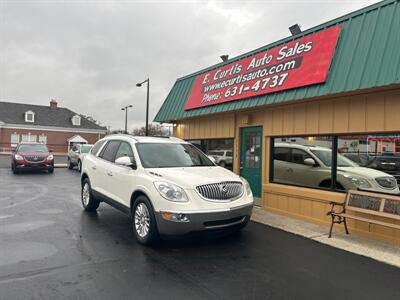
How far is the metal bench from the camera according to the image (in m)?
5.65

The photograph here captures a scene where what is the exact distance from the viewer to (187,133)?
12266mm

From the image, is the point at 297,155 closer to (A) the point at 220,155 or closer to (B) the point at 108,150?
(A) the point at 220,155

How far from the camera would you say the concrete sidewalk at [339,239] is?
210 inches

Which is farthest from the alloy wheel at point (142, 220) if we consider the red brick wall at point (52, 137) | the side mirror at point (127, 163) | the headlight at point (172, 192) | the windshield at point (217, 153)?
the red brick wall at point (52, 137)

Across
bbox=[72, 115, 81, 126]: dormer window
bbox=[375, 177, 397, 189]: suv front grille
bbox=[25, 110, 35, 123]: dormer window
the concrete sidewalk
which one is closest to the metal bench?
the concrete sidewalk

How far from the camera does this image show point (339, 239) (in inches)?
242

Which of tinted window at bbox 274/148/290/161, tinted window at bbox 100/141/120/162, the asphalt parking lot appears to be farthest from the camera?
tinted window at bbox 274/148/290/161

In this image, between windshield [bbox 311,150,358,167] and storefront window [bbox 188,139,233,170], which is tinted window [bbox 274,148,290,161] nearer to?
windshield [bbox 311,150,358,167]

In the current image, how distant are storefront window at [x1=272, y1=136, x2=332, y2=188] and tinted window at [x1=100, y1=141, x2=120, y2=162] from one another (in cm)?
414

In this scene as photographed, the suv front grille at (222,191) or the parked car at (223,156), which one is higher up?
the parked car at (223,156)

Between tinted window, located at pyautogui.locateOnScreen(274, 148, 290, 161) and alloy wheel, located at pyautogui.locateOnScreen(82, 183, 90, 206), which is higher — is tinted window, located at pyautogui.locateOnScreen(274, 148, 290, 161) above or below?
above

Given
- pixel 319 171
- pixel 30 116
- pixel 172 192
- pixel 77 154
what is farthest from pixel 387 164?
pixel 30 116

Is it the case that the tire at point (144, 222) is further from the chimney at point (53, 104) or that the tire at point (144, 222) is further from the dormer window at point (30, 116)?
the chimney at point (53, 104)

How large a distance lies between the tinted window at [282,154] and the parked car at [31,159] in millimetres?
14177
